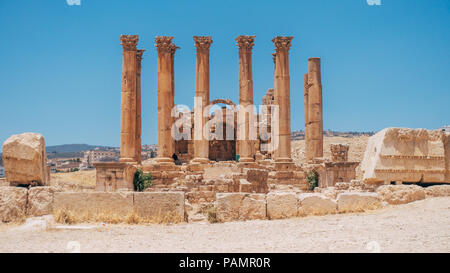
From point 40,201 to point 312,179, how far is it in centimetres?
1615

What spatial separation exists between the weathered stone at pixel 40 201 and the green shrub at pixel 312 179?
615 inches

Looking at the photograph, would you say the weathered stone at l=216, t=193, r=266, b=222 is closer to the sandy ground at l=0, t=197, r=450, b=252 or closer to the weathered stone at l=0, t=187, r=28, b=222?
the sandy ground at l=0, t=197, r=450, b=252

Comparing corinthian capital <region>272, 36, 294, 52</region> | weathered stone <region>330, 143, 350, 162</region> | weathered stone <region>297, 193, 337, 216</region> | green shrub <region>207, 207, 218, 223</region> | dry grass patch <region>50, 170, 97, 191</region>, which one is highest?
corinthian capital <region>272, 36, 294, 52</region>

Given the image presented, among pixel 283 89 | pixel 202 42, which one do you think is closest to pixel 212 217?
pixel 283 89

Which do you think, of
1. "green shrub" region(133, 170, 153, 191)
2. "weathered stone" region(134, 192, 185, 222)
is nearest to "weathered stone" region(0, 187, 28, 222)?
"weathered stone" region(134, 192, 185, 222)

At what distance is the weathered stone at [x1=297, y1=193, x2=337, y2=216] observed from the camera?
1055 centimetres

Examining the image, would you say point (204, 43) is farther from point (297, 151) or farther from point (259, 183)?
point (297, 151)

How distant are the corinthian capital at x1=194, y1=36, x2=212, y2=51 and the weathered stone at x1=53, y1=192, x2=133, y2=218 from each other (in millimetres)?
18614

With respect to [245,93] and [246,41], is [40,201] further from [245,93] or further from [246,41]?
[246,41]

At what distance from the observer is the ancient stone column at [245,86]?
27594 mm

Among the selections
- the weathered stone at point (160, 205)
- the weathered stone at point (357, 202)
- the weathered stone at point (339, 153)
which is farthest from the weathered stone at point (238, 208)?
the weathered stone at point (339, 153)

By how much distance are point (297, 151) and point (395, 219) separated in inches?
1744

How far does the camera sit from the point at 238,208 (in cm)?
1040

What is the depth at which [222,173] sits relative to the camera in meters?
22.1
